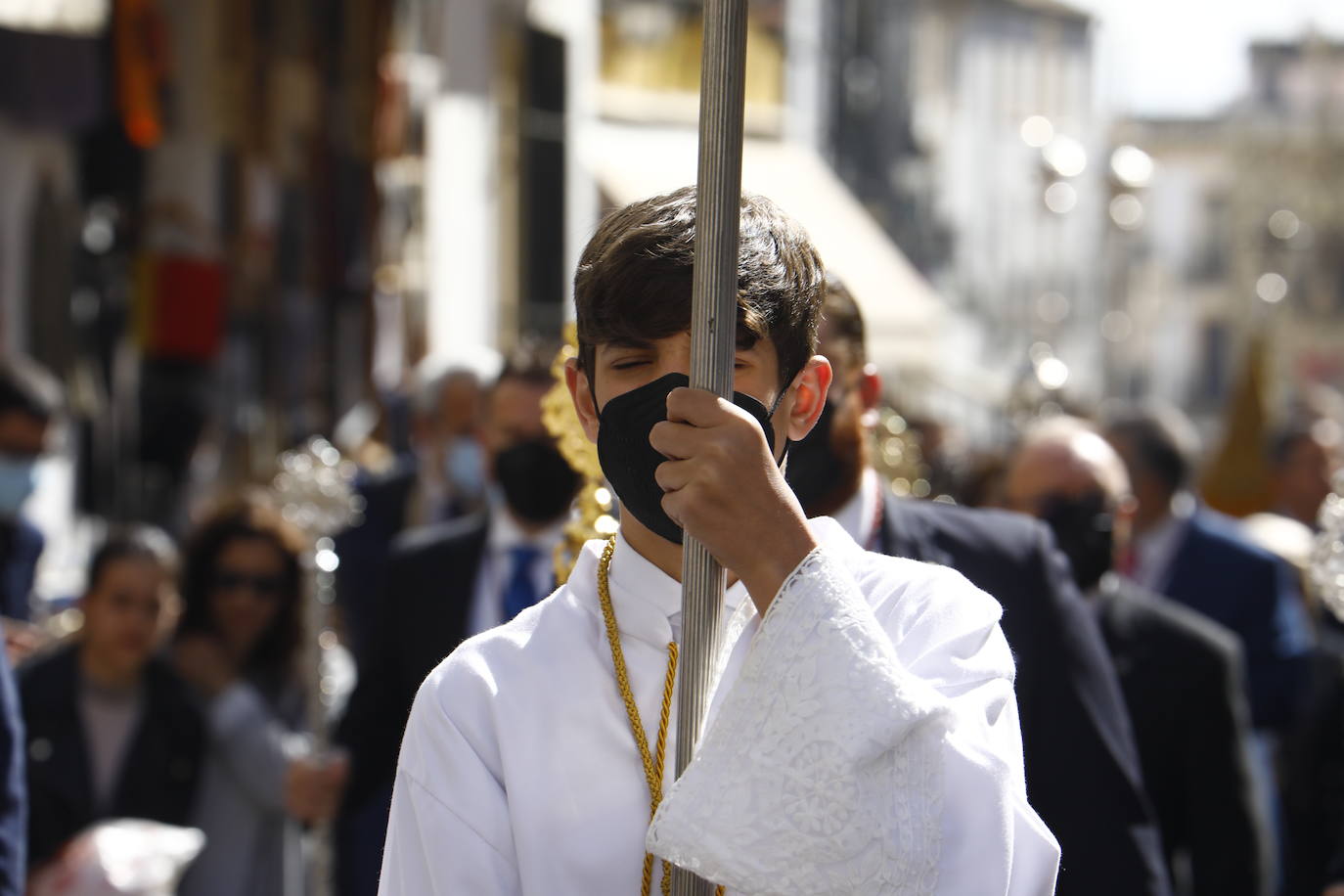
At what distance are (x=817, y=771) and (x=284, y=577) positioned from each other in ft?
13.2

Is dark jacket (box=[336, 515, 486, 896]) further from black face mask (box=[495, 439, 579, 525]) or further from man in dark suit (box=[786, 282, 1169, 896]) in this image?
man in dark suit (box=[786, 282, 1169, 896])

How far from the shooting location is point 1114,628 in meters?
4.64

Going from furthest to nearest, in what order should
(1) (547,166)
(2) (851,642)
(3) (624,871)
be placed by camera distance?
(1) (547,166) < (3) (624,871) < (2) (851,642)

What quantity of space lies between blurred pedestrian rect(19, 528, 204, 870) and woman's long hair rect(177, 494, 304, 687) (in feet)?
0.68

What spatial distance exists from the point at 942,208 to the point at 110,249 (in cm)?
2138

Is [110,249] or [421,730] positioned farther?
[110,249]

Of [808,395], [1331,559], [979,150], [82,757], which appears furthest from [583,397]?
[979,150]

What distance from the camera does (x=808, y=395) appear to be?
2.05 m

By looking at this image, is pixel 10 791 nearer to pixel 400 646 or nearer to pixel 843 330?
pixel 400 646

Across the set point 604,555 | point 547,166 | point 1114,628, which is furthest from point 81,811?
point 547,166

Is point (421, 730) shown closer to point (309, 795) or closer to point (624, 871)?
point (624, 871)

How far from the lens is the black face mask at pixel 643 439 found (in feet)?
6.32

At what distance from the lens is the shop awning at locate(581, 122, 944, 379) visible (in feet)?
51.7

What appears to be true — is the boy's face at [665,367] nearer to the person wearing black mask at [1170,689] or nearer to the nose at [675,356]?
the nose at [675,356]
